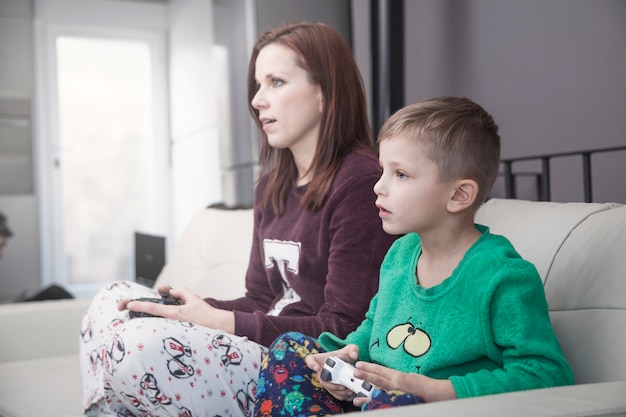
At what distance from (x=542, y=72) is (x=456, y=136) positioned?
3.59 feet

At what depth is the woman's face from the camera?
1.60 meters

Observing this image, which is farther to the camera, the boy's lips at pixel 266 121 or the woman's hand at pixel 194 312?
the boy's lips at pixel 266 121

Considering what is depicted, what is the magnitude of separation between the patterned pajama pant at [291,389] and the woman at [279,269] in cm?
9

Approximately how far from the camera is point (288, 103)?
5.24 feet

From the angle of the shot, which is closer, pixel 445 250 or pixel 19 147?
pixel 445 250

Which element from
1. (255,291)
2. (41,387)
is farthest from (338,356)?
(41,387)

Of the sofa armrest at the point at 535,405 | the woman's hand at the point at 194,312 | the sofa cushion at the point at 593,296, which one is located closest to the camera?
the sofa armrest at the point at 535,405

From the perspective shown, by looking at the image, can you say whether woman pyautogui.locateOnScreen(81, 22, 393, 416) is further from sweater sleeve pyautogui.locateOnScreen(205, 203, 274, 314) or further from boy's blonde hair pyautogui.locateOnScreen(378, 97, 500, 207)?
boy's blonde hair pyautogui.locateOnScreen(378, 97, 500, 207)

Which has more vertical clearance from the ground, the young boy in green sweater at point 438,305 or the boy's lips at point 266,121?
the boy's lips at point 266,121

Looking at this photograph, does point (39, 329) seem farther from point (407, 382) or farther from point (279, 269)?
point (407, 382)

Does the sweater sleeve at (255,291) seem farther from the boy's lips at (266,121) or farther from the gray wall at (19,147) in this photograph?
the gray wall at (19,147)

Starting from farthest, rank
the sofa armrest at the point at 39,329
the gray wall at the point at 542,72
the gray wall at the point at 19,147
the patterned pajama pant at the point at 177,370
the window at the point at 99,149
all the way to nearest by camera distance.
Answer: the window at the point at 99,149 → the gray wall at the point at 19,147 → the sofa armrest at the point at 39,329 → the gray wall at the point at 542,72 → the patterned pajama pant at the point at 177,370

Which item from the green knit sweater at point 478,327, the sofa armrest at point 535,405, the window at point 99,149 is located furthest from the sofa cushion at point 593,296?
the window at point 99,149

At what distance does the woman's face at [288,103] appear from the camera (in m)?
1.60
